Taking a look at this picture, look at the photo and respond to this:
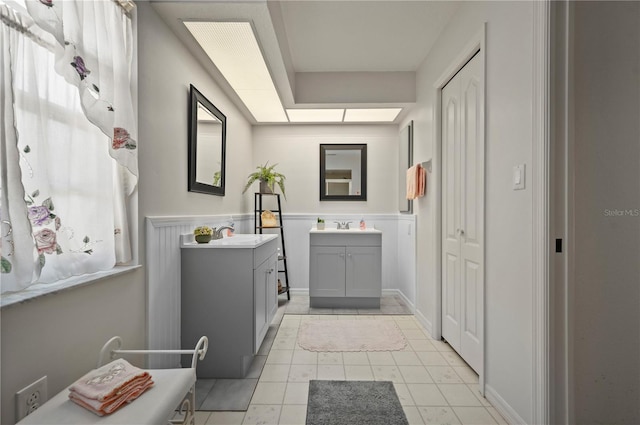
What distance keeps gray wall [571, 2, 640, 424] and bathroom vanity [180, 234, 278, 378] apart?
1.77 metres

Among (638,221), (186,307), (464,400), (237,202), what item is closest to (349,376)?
(464,400)

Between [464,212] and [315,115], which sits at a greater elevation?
[315,115]

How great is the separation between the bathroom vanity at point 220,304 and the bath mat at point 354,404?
1.76 ft

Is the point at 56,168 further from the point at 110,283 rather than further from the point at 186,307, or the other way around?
the point at 186,307

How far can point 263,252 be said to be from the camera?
7.91 ft

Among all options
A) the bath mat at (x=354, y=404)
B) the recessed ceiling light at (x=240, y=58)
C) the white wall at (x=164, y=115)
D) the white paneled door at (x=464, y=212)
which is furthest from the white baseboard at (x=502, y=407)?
the recessed ceiling light at (x=240, y=58)

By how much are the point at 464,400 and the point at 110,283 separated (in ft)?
6.63

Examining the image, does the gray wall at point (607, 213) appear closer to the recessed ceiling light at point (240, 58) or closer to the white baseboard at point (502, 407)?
the white baseboard at point (502, 407)

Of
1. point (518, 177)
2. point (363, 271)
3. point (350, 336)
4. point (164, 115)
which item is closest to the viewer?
point (518, 177)

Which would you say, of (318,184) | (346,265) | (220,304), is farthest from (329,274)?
(220,304)

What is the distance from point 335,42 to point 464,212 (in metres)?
1.85

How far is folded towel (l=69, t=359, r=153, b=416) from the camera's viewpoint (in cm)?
99

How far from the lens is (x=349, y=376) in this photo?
2.12 metres

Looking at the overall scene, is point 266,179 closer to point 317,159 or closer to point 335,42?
point 317,159
